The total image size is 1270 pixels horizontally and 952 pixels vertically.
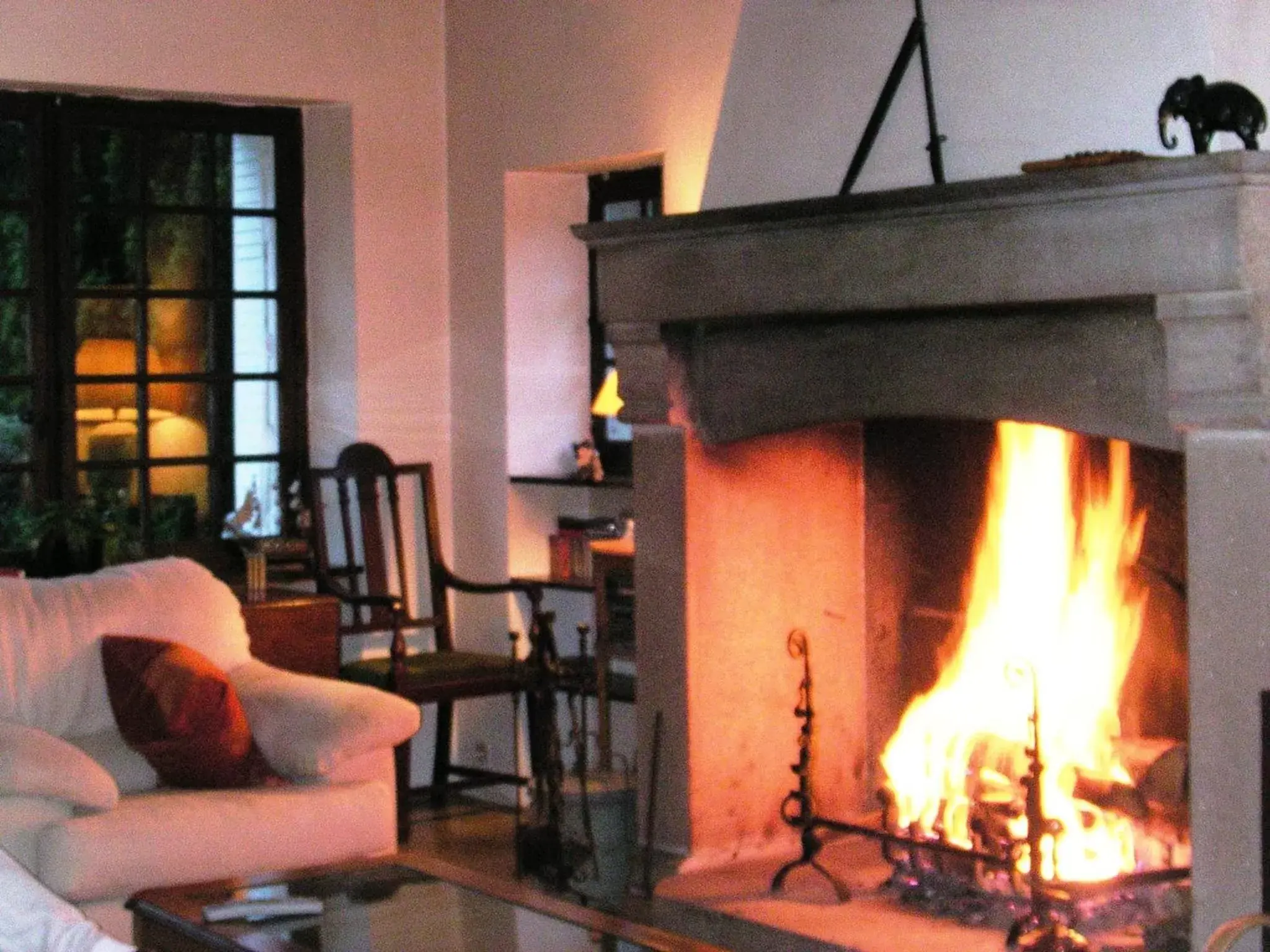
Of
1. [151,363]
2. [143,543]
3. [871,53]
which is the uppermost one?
[871,53]

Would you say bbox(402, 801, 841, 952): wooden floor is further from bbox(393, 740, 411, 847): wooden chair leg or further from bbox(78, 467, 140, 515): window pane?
bbox(78, 467, 140, 515): window pane

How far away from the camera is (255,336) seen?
6.77m

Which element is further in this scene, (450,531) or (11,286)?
(450,531)

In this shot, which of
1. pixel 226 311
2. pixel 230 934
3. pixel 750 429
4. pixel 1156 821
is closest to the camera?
pixel 230 934

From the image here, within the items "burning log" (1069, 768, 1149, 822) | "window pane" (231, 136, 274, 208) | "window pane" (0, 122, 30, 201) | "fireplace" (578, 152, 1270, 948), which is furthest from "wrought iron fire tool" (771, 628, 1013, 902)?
"window pane" (0, 122, 30, 201)

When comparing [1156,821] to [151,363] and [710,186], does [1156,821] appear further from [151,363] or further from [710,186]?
[151,363]

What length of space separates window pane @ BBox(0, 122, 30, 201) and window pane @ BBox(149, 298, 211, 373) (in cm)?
54

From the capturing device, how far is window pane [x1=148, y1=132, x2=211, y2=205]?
6.53 m

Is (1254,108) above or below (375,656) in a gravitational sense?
above

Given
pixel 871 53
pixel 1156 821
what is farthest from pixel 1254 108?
pixel 1156 821

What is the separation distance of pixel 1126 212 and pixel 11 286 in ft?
12.5

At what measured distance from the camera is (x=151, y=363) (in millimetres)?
6555

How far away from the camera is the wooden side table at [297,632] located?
19.4 feet

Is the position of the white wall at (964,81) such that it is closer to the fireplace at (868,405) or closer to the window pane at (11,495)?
the fireplace at (868,405)
